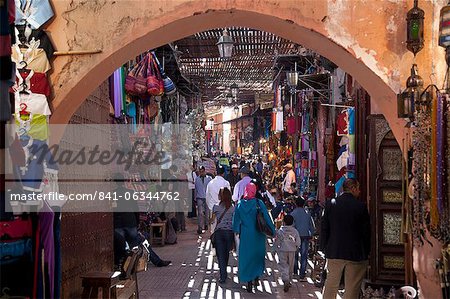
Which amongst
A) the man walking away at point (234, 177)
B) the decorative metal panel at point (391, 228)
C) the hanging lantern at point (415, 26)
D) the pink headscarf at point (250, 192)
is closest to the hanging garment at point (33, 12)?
the hanging lantern at point (415, 26)

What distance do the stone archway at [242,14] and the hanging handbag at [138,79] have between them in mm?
4283

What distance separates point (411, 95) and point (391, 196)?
2881mm

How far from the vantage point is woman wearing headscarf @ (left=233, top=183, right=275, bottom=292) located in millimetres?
8484

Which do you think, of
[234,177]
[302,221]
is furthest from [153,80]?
[234,177]

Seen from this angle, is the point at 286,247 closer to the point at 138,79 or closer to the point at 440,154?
the point at 138,79

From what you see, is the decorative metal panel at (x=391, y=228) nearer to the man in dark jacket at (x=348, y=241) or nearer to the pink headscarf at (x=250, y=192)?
the man in dark jacket at (x=348, y=241)

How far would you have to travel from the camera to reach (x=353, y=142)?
9172 mm

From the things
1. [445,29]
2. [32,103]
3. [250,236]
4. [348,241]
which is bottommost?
[250,236]

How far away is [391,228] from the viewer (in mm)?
7566

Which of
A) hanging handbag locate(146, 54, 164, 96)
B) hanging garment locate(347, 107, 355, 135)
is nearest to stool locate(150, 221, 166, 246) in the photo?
hanging handbag locate(146, 54, 164, 96)

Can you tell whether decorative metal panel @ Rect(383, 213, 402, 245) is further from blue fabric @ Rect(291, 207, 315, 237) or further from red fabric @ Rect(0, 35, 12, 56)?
red fabric @ Rect(0, 35, 12, 56)

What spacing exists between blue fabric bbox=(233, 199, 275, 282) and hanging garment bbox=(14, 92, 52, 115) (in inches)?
157

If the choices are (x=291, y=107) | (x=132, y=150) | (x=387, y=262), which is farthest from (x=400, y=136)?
(x=291, y=107)

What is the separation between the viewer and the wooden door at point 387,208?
24.7 feet
